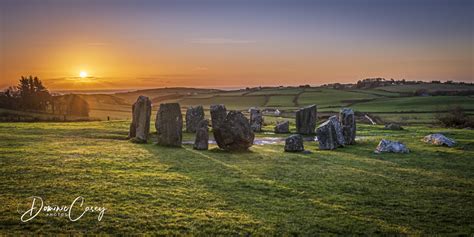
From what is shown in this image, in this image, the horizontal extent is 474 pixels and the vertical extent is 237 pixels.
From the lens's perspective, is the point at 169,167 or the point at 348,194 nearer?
the point at 348,194

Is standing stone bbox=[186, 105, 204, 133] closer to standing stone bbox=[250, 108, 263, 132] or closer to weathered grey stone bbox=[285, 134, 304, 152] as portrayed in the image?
standing stone bbox=[250, 108, 263, 132]

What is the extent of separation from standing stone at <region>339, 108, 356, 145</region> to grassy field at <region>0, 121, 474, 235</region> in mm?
5494

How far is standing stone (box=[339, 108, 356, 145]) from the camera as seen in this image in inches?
1053

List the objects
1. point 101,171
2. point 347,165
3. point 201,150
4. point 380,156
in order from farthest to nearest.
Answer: point 201,150 < point 380,156 < point 347,165 < point 101,171

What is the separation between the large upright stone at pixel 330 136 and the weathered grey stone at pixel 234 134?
4987 millimetres

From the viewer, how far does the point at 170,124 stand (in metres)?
24.5

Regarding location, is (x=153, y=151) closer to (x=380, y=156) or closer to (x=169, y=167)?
(x=169, y=167)

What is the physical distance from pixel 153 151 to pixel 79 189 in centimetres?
960

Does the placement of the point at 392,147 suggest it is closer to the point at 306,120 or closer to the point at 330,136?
the point at 330,136

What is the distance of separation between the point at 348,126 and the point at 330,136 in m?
3.29

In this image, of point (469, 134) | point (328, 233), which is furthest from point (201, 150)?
point (469, 134)

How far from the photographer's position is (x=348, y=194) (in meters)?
12.7
